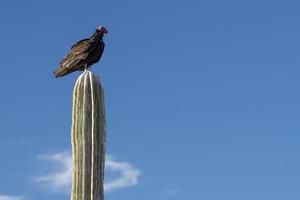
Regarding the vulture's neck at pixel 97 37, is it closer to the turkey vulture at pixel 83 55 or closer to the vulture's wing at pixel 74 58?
the turkey vulture at pixel 83 55

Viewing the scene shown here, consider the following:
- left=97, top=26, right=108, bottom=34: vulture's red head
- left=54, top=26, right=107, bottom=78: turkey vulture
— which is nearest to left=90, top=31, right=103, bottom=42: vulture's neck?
left=54, top=26, right=107, bottom=78: turkey vulture

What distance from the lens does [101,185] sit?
10008 mm

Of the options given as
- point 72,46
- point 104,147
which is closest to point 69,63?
point 72,46

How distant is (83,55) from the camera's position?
12.5 meters

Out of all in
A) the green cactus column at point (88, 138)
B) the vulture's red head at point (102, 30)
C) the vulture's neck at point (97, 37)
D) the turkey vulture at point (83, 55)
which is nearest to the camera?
the green cactus column at point (88, 138)

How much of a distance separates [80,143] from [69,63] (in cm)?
305

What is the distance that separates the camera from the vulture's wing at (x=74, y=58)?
12594 mm

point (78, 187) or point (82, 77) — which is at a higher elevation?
point (82, 77)

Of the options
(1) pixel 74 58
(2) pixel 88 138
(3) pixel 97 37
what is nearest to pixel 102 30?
(3) pixel 97 37

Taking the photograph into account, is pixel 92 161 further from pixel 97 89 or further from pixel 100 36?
pixel 100 36

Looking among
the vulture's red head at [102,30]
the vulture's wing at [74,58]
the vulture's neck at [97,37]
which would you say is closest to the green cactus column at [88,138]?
the vulture's wing at [74,58]

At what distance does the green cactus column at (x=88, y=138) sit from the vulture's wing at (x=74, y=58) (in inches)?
75.5

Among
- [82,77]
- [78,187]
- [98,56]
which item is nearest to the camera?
[78,187]

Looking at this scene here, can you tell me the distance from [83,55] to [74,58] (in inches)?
11.1
